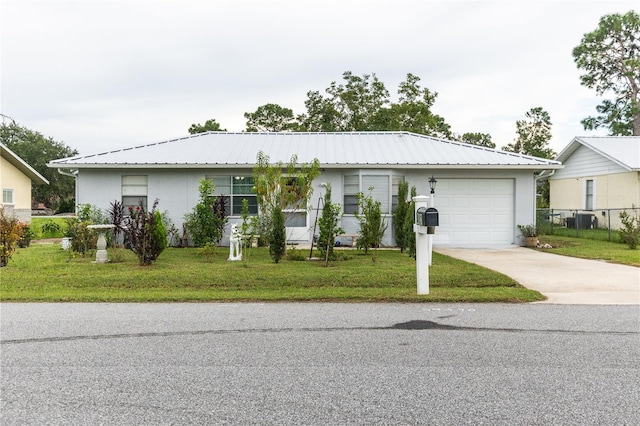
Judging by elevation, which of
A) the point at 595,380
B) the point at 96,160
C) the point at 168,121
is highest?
the point at 168,121

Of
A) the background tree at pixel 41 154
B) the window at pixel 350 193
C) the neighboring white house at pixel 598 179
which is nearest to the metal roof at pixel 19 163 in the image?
the background tree at pixel 41 154

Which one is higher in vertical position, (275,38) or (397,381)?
(275,38)

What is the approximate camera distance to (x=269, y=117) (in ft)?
126

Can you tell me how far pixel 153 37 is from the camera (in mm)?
13812

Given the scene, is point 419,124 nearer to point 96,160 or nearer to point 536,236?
point 536,236

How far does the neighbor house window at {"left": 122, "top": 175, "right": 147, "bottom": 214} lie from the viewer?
1589 cm

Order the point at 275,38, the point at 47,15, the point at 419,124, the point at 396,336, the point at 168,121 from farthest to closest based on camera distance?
the point at 419,124 < the point at 168,121 < the point at 275,38 < the point at 47,15 < the point at 396,336

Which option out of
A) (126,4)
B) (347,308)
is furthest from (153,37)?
(347,308)

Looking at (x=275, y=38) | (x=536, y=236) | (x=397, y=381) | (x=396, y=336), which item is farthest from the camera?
(x=536, y=236)

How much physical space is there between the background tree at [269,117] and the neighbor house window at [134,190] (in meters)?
22.7

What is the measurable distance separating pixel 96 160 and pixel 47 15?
465cm

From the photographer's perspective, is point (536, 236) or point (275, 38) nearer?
point (275, 38)

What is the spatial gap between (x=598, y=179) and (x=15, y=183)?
96.0ft

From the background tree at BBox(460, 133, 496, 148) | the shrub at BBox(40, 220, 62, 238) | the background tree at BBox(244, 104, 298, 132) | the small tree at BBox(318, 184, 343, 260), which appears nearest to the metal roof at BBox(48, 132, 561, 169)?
the small tree at BBox(318, 184, 343, 260)
